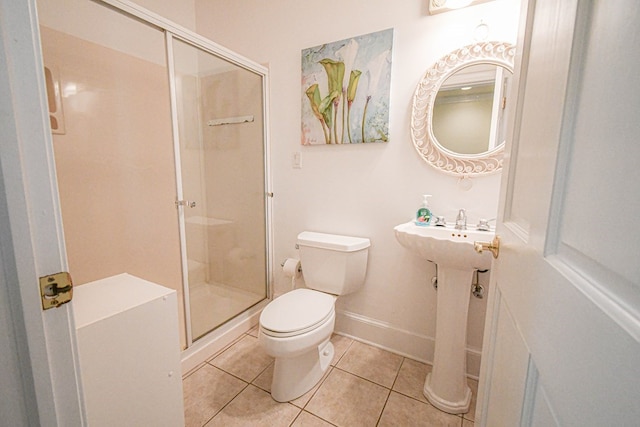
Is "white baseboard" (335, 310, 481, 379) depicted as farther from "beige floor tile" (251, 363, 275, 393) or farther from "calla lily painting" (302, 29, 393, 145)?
"calla lily painting" (302, 29, 393, 145)

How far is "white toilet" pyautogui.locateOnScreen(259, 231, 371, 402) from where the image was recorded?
49.1 inches

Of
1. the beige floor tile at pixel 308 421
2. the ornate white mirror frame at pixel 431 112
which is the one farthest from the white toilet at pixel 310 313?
the ornate white mirror frame at pixel 431 112

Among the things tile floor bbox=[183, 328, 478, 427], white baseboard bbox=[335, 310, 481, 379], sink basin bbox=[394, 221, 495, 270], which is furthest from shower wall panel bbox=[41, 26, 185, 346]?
sink basin bbox=[394, 221, 495, 270]

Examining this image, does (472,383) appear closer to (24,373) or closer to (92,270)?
(24,373)

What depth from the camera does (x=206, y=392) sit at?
1367mm

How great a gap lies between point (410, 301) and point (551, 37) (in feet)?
4.81

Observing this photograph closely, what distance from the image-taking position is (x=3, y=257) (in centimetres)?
40

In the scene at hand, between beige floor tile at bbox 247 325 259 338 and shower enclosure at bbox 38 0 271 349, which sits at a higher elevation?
shower enclosure at bbox 38 0 271 349

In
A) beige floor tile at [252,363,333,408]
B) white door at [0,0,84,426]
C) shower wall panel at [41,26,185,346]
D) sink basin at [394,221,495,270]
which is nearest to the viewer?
white door at [0,0,84,426]

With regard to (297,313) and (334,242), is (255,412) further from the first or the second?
(334,242)

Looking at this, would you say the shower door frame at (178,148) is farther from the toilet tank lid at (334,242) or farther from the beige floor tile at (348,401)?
the beige floor tile at (348,401)

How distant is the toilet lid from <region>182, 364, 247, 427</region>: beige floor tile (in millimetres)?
451

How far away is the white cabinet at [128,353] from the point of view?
79cm

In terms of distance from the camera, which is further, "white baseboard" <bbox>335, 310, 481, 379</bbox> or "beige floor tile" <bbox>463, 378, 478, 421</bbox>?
"white baseboard" <bbox>335, 310, 481, 379</bbox>
